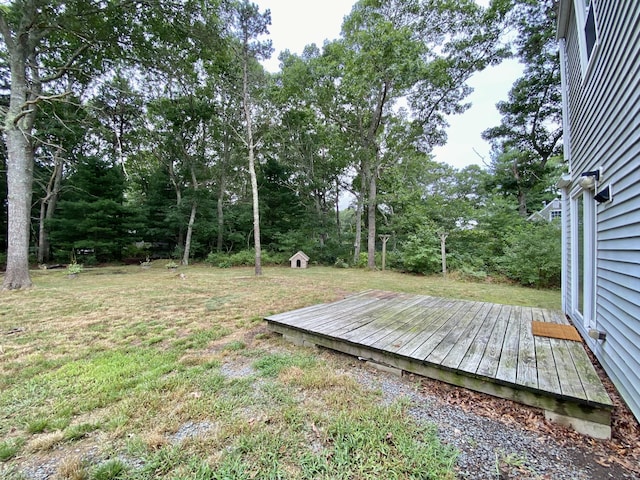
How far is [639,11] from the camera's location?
5.21 feet

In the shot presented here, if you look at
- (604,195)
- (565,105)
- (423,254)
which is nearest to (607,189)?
(604,195)

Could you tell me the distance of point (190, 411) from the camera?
158 centimetres

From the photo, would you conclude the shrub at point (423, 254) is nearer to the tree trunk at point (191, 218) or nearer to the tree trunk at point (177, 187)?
the tree trunk at point (191, 218)

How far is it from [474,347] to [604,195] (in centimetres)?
170

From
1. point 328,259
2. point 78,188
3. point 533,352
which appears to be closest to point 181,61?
point 78,188

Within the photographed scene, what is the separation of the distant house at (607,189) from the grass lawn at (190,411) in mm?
1637

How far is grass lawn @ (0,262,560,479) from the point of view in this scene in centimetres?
121

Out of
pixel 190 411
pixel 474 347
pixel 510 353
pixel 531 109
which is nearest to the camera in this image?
pixel 190 411

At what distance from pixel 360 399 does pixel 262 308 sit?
2669 millimetres

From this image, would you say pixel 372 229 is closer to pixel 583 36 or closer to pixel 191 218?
pixel 583 36

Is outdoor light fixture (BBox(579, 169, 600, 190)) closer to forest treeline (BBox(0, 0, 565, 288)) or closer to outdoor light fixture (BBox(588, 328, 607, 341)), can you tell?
outdoor light fixture (BBox(588, 328, 607, 341))

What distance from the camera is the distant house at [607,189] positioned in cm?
165

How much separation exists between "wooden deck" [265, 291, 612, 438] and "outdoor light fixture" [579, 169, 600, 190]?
5.14ft

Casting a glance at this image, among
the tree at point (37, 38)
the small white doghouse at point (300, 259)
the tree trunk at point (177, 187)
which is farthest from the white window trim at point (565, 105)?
the tree trunk at point (177, 187)
